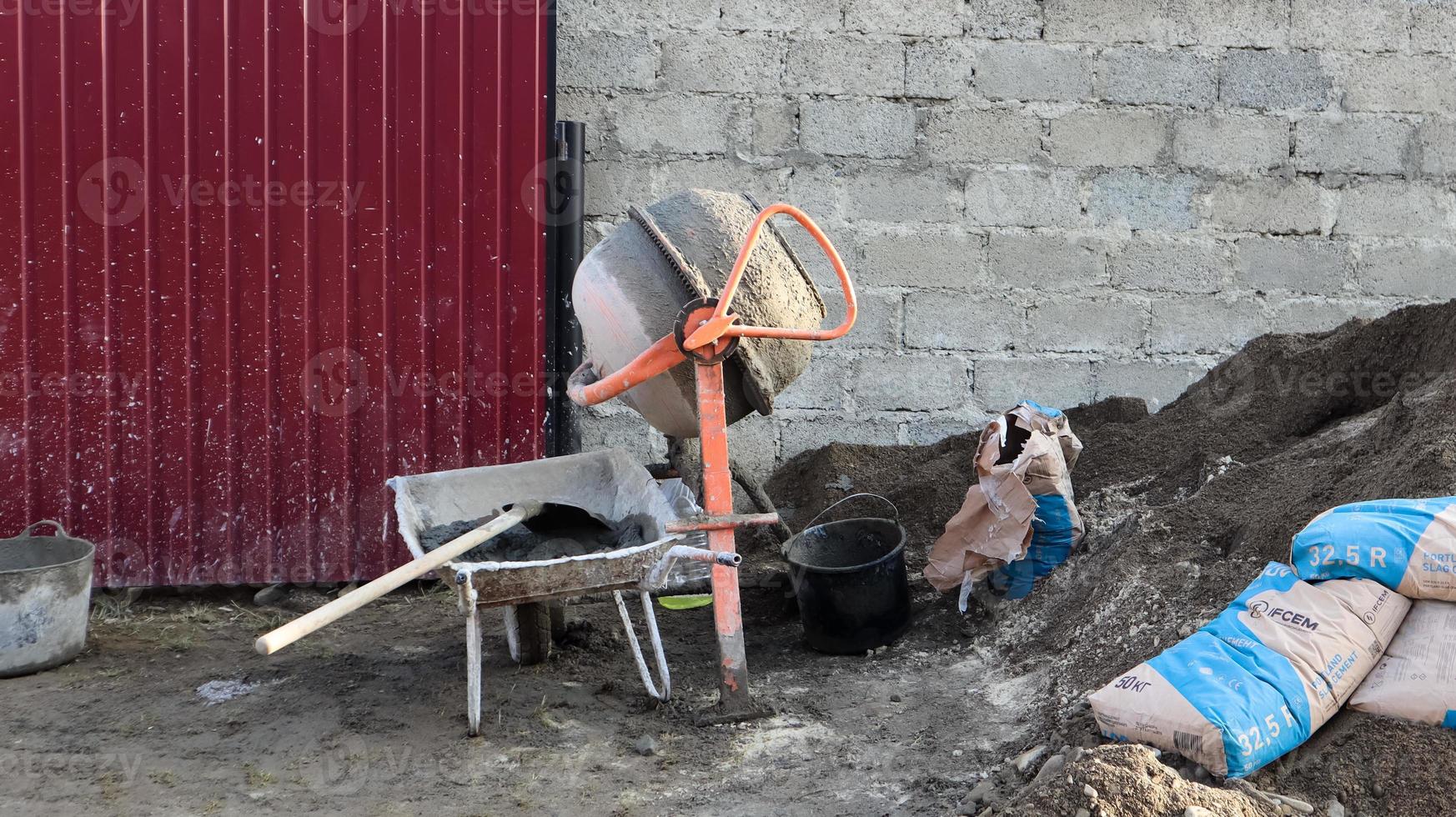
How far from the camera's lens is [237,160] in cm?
469

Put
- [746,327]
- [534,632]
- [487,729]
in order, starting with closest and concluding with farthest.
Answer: [746,327]
[487,729]
[534,632]

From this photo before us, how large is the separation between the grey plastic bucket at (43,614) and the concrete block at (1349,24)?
5662mm

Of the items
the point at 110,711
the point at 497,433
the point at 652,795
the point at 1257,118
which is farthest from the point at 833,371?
the point at 110,711

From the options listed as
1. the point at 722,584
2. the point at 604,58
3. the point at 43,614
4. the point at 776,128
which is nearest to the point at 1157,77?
the point at 776,128

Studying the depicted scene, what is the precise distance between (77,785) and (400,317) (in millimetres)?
2269

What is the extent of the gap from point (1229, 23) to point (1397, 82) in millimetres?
870

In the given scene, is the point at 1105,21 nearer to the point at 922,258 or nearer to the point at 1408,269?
the point at 922,258

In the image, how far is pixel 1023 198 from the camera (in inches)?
210

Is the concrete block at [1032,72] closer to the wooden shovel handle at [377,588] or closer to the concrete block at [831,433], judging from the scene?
the concrete block at [831,433]

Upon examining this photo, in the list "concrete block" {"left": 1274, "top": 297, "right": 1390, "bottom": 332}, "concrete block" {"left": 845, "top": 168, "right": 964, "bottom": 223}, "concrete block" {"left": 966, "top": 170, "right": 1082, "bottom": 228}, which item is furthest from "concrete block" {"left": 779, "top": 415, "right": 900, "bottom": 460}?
"concrete block" {"left": 1274, "top": 297, "right": 1390, "bottom": 332}

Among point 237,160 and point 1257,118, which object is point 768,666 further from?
point 1257,118

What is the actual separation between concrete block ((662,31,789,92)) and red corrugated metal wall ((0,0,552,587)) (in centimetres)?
64

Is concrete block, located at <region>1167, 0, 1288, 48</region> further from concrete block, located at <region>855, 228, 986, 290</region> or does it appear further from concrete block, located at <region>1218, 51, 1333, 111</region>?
concrete block, located at <region>855, 228, 986, 290</region>

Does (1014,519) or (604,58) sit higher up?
(604,58)
